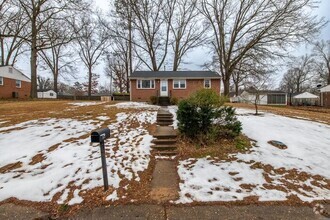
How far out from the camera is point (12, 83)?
28109mm

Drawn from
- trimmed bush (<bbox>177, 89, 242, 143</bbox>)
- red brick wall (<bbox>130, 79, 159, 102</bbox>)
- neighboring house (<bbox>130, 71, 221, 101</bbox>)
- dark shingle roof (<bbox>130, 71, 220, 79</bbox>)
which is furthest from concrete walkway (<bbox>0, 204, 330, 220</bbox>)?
dark shingle roof (<bbox>130, 71, 220, 79</bbox>)

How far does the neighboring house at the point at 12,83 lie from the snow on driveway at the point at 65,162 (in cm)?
2589

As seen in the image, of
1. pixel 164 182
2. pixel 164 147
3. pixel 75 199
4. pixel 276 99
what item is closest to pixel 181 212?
pixel 164 182

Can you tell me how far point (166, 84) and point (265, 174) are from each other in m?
18.5

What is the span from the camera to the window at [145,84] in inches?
863

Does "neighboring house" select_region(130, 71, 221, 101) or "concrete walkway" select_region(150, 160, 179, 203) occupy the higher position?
"neighboring house" select_region(130, 71, 221, 101)

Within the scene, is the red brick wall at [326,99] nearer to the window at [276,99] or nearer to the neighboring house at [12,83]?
the window at [276,99]

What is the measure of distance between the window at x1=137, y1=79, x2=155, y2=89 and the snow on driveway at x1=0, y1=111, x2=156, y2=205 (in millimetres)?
14761

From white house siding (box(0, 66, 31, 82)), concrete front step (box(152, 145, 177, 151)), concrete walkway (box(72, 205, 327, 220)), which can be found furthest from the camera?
white house siding (box(0, 66, 31, 82))

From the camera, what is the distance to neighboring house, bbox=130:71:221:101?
71.8 ft

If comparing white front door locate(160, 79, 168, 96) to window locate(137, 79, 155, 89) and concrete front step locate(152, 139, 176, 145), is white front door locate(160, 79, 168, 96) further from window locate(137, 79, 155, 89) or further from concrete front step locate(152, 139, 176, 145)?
concrete front step locate(152, 139, 176, 145)

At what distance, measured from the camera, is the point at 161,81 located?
22016 mm

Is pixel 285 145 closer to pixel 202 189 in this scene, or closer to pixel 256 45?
pixel 202 189

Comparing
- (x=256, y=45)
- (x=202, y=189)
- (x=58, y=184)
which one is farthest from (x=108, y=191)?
(x=256, y=45)
